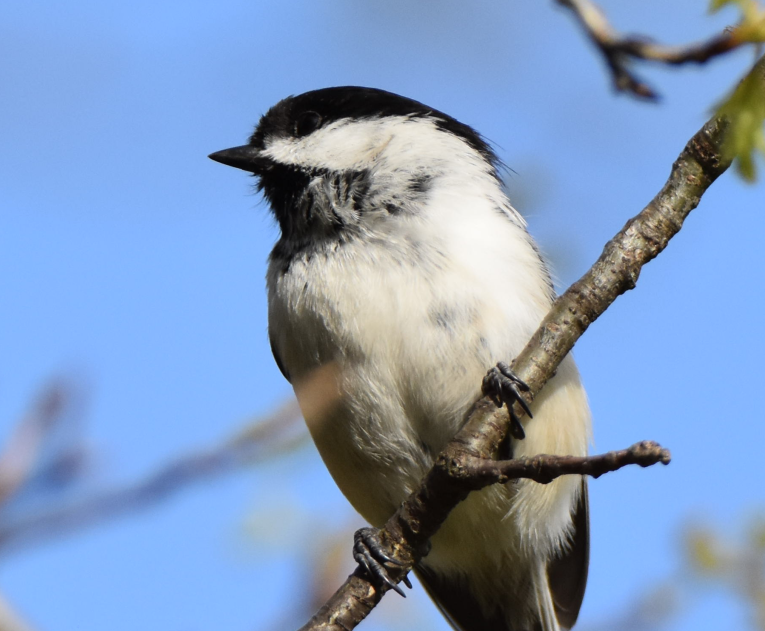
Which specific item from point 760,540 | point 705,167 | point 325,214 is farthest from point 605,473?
point 760,540

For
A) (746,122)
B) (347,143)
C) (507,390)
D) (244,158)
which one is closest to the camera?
(746,122)

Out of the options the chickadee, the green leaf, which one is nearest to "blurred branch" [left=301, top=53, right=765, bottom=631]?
the chickadee

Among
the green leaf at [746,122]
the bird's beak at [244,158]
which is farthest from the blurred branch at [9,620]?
the bird's beak at [244,158]

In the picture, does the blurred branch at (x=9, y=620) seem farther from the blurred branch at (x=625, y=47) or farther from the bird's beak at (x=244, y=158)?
the bird's beak at (x=244, y=158)

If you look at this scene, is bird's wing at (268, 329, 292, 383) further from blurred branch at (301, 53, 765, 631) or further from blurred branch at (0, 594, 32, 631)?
blurred branch at (0, 594, 32, 631)

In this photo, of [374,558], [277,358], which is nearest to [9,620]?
[374,558]

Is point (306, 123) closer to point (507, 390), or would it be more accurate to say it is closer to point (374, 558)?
point (507, 390)
